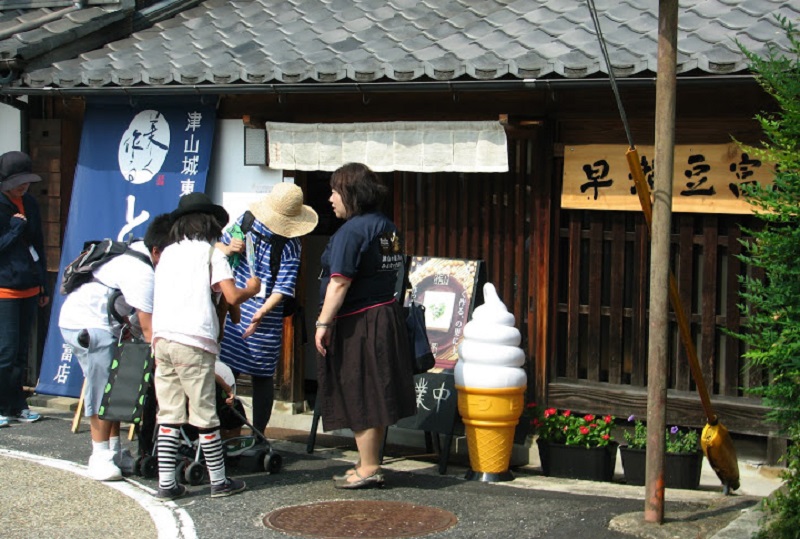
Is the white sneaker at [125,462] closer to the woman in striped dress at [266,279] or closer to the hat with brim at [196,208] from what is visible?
the woman in striped dress at [266,279]

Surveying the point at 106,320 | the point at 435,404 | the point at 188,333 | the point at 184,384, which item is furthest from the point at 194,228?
Answer: the point at 435,404

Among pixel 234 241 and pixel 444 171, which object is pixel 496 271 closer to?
pixel 444 171

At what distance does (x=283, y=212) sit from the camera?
8867 mm

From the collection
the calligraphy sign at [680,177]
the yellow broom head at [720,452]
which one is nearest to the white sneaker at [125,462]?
the calligraphy sign at [680,177]

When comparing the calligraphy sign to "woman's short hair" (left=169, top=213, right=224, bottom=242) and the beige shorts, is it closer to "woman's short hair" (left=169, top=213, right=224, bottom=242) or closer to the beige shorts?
"woman's short hair" (left=169, top=213, right=224, bottom=242)

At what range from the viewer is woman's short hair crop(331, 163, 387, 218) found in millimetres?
8266

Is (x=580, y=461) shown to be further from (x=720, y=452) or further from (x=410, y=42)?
(x=410, y=42)

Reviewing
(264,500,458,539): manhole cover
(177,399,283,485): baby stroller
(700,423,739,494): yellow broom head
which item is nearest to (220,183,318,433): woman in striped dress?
(177,399,283,485): baby stroller

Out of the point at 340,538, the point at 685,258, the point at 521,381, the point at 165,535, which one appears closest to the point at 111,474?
the point at 165,535

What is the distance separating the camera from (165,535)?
707 centimetres

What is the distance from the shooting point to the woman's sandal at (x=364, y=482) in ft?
27.0

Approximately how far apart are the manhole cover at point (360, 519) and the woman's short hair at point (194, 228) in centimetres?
191

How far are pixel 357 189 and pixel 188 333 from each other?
5.14 feet

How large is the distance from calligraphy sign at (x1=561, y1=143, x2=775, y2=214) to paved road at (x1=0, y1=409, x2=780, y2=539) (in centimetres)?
220
